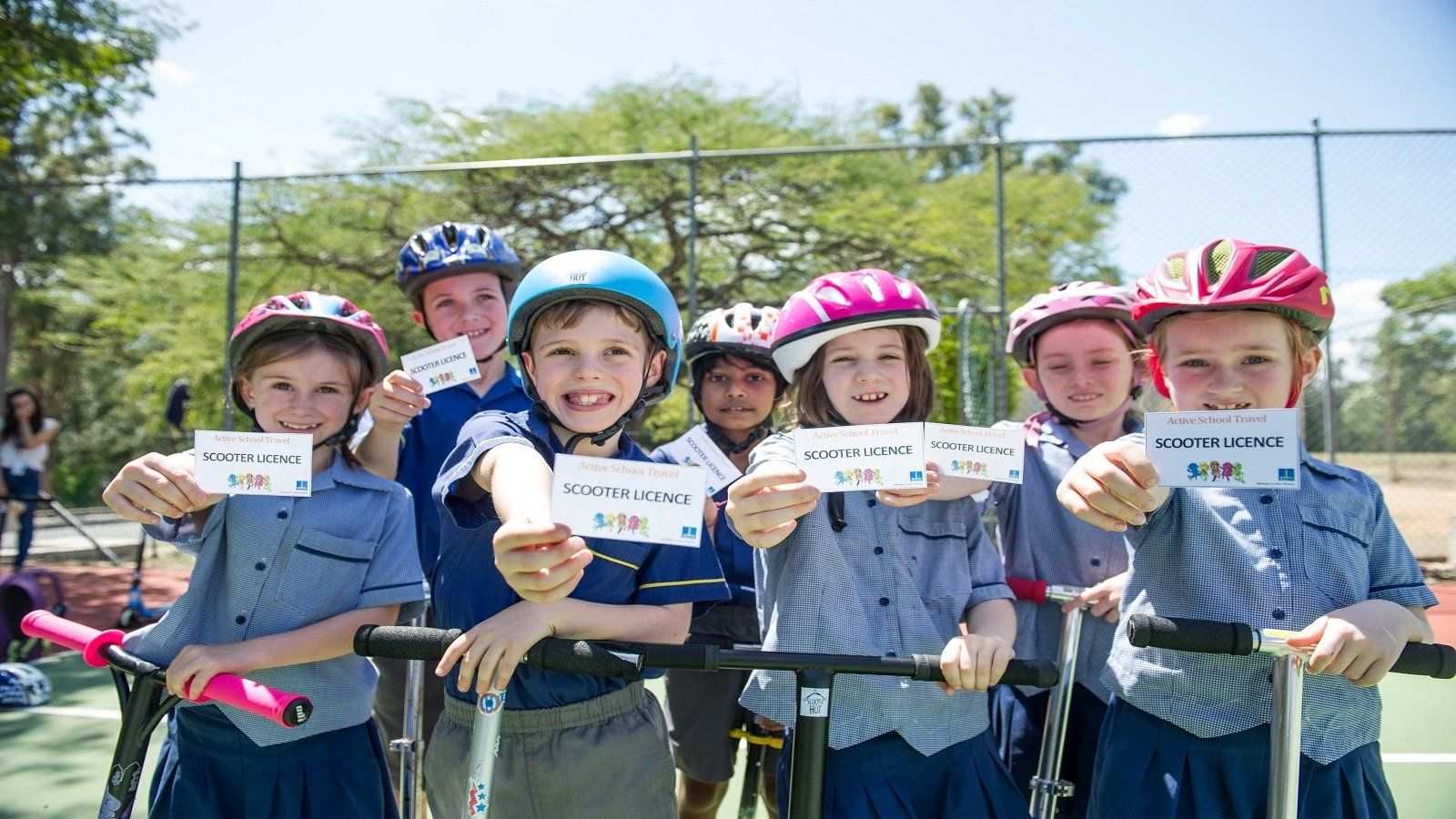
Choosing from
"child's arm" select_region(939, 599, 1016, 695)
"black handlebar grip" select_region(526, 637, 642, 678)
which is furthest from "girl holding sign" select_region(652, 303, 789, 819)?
"black handlebar grip" select_region(526, 637, 642, 678)

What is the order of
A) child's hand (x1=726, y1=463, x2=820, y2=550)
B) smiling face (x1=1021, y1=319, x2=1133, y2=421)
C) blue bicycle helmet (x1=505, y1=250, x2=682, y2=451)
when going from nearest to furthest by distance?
child's hand (x1=726, y1=463, x2=820, y2=550) → blue bicycle helmet (x1=505, y1=250, x2=682, y2=451) → smiling face (x1=1021, y1=319, x2=1133, y2=421)

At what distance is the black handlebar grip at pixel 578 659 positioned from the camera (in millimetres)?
1865

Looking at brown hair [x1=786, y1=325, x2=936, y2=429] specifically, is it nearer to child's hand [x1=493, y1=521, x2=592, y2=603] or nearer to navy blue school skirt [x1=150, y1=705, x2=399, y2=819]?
child's hand [x1=493, y1=521, x2=592, y2=603]

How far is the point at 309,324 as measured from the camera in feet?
9.80

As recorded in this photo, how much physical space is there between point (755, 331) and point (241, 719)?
2.45 metres

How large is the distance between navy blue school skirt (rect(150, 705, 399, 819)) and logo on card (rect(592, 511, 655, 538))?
1.55 meters

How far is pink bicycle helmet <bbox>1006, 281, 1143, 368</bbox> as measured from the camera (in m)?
3.36

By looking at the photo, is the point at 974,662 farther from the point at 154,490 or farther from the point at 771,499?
the point at 154,490

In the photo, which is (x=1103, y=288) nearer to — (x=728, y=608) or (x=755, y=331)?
(x=755, y=331)

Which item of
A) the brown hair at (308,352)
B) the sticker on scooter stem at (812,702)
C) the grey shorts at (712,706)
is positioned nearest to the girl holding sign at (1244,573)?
the sticker on scooter stem at (812,702)

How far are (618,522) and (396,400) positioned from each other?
196 cm

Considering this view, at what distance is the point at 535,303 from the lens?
250cm

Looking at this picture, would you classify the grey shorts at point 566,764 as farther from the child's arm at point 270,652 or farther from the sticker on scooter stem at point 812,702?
the sticker on scooter stem at point 812,702

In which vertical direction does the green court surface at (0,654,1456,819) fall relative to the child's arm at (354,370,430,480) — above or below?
below
